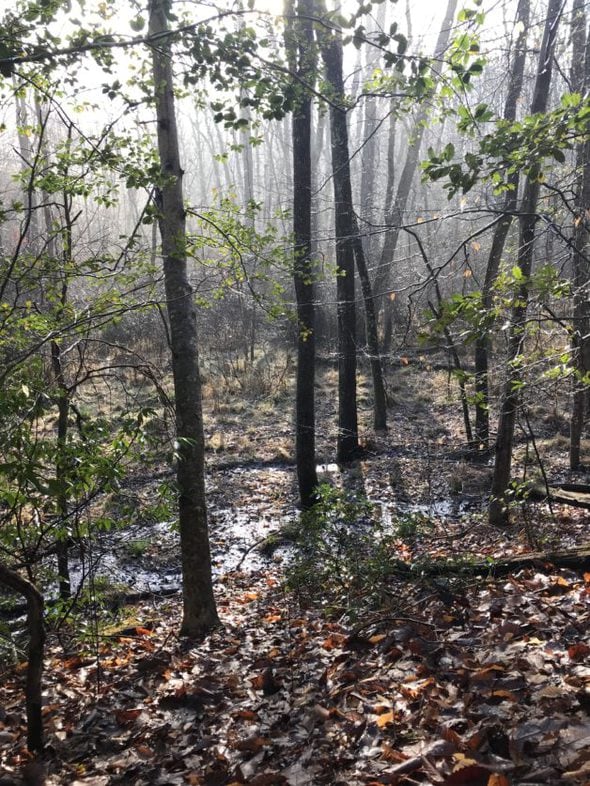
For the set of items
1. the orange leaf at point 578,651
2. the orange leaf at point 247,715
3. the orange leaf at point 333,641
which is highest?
the orange leaf at point 578,651

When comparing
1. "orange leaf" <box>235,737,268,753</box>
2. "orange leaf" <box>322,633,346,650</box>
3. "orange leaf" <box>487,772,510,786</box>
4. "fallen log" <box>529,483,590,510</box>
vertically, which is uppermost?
"orange leaf" <box>487,772,510,786</box>

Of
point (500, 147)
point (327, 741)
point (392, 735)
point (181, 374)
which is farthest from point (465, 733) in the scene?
point (181, 374)

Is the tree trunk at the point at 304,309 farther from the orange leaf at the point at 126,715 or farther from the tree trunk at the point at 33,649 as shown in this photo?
the tree trunk at the point at 33,649

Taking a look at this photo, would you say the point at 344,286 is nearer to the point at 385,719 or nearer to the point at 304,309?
the point at 304,309

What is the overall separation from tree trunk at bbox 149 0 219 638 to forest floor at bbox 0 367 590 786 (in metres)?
0.40

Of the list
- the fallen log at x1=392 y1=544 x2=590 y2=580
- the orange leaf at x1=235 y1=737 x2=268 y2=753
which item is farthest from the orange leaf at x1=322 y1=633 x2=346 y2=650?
the orange leaf at x1=235 y1=737 x2=268 y2=753

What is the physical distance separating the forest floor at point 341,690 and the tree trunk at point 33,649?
0.16 meters

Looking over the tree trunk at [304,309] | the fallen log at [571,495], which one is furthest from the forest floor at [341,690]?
the tree trunk at [304,309]

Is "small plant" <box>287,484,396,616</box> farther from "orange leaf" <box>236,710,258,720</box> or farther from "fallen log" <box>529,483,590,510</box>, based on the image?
"fallen log" <box>529,483,590,510</box>

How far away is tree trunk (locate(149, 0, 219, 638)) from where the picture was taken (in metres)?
5.66

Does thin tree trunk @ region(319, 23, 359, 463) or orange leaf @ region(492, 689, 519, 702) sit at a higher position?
thin tree trunk @ region(319, 23, 359, 463)

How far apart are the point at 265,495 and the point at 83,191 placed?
778 centimetres

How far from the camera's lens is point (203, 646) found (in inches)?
226

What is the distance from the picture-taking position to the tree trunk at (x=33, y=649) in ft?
10.2
